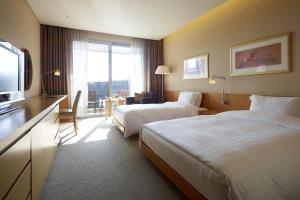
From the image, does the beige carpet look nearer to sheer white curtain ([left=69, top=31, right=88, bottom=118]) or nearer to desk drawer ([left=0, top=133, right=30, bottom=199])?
desk drawer ([left=0, top=133, right=30, bottom=199])

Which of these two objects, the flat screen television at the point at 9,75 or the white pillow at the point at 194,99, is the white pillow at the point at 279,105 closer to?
the white pillow at the point at 194,99

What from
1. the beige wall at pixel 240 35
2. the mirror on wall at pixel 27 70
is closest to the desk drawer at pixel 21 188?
the mirror on wall at pixel 27 70

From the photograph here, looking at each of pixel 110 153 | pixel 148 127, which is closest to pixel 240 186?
pixel 148 127

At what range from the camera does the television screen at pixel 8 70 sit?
1598mm

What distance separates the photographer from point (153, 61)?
20.6ft

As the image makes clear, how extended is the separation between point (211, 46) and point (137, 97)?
2.57m

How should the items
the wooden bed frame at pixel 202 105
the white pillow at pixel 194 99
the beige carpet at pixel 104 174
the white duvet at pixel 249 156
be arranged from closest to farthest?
the white duvet at pixel 249 156 < the wooden bed frame at pixel 202 105 < the beige carpet at pixel 104 174 < the white pillow at pixel 194 99

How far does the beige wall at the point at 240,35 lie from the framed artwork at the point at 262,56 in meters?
0.09

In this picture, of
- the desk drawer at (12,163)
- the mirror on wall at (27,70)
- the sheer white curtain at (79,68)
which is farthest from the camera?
the sheer white curtain at (79,68)

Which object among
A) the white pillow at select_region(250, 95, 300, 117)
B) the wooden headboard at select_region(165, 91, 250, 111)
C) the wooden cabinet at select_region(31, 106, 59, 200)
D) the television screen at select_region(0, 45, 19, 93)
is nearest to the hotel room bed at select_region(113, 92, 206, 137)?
the wooden headboard at select_region(165, 91, 250, 111)

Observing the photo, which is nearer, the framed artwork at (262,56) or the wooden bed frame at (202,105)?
the wooden bed frame at (202,105)

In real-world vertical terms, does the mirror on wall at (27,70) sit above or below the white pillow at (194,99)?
above

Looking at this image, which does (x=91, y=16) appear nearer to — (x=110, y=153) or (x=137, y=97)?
(x=137, y=97)

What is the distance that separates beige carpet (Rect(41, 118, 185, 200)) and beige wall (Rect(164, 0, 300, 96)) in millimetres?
2379
